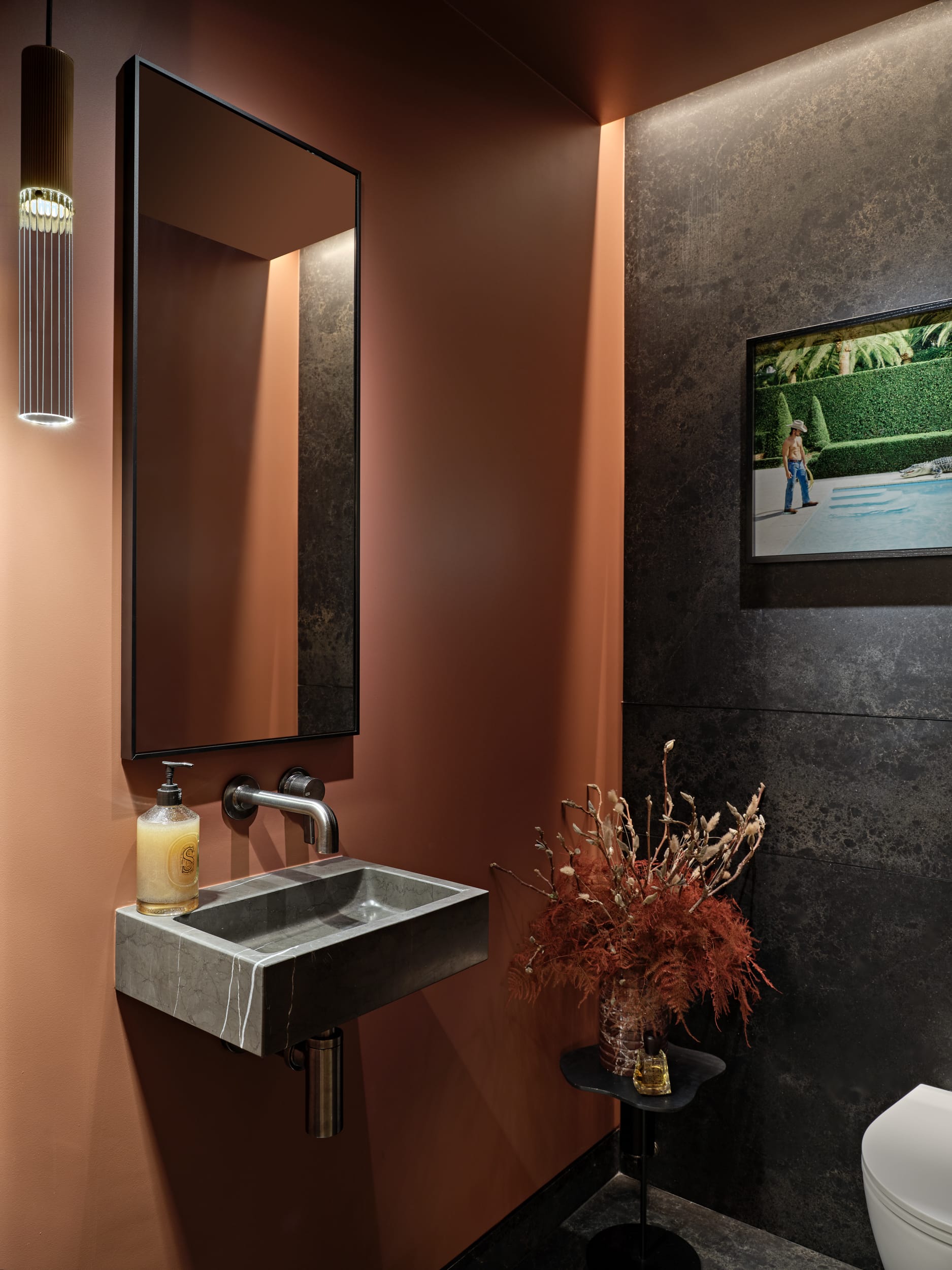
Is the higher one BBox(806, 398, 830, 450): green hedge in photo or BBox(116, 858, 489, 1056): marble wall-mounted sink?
BBox(806, 398, 830, 450): green hedge in photo

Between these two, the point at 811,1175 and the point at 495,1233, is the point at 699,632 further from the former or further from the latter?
the point at 495,1233

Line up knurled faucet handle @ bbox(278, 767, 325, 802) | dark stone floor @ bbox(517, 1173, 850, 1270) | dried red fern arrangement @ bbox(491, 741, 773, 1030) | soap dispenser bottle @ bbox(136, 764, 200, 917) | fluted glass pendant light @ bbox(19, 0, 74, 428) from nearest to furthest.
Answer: fluted glass pendant light @ bbox(19, 0, 74, 428)
soap dispenser bottle @ bbox(136, 764, 200, 917)
knurled faucet handle @ bbox(278, 767, 325, 802)
dried red fern arrangement @ bbox(491, 741, 773, 1030)
dark stone floor @ bbox(517, 1173, 850, 1270)

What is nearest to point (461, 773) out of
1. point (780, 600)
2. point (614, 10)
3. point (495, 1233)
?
point (780, 600)

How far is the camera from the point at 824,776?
83.5 inches

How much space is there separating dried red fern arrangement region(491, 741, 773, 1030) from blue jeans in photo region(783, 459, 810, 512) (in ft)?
2.09

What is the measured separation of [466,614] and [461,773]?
352 millimetres

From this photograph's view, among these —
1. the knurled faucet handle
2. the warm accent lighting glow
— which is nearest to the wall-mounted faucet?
the knurled faucet handle

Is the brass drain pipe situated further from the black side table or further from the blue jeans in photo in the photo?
the blue jeans in photo

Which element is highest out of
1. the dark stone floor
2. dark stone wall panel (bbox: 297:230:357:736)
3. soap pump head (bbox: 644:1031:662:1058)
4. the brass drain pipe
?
dark stone wall panel (bbox: 297:230:357:736)

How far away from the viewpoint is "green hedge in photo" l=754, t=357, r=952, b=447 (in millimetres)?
1966

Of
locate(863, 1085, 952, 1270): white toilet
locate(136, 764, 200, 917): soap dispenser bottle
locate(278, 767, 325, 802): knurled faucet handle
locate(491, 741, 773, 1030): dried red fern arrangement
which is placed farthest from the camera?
locate(491, 741, 773, 1030): dried red fern arrangement

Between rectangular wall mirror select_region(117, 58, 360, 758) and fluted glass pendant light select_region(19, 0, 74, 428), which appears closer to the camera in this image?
fluted glass pendant light select_region(19, 0, 74, 428)

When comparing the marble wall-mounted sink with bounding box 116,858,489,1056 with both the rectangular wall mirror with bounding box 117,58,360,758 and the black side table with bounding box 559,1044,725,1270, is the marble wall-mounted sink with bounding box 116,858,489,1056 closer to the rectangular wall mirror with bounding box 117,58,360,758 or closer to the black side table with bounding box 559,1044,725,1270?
the rectangular wall mirror with bounding box 117,58,360,758

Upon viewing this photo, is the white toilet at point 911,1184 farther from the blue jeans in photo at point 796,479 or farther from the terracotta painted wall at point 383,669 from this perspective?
the blue jeans in photo at point 796,479
